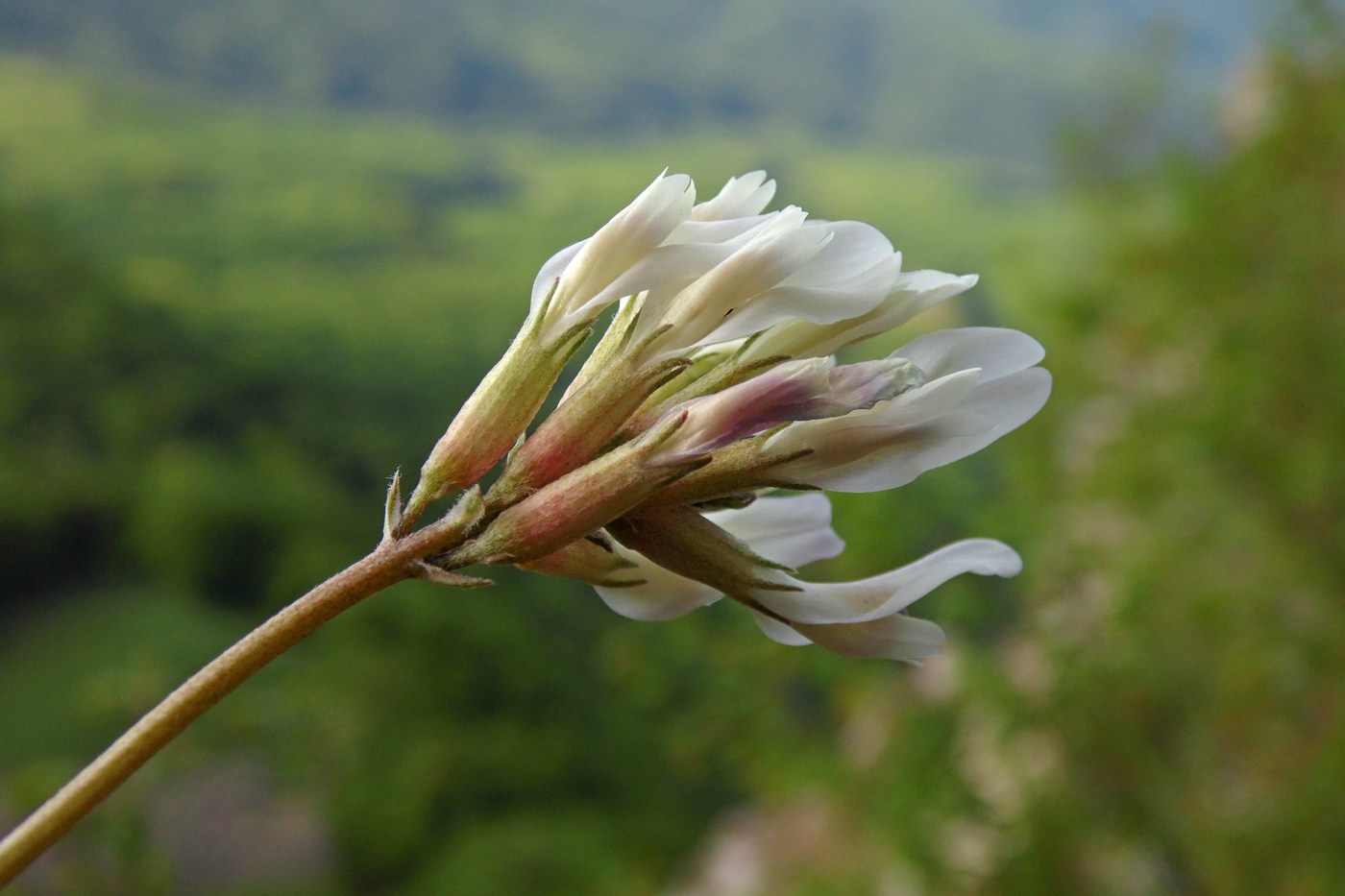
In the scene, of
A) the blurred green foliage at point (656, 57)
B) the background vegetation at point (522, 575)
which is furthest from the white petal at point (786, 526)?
the blurred green foliage at point (656, 57)

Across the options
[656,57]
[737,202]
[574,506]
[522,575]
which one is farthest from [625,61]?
[574,506]

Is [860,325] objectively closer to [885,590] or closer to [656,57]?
[885,590]

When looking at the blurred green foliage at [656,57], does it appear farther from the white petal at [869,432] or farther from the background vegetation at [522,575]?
the white petal at [869,432]

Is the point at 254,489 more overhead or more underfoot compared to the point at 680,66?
more underfoot

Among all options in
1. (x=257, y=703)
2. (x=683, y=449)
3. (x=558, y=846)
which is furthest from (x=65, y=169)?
(x=683, y=449)

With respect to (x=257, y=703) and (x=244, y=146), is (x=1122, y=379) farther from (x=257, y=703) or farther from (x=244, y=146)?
(x=244, y=146)
